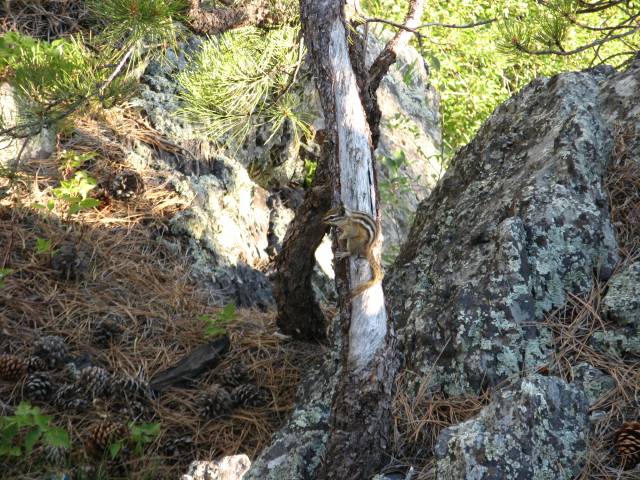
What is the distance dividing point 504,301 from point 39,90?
2005mm

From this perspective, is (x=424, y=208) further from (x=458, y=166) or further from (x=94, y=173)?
(x=94, y=173)

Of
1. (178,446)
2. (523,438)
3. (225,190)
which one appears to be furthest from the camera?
(225,190)

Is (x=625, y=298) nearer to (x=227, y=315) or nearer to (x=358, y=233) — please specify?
(x=358, y=233)

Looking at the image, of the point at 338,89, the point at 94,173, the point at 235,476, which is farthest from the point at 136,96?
the point at 235,476

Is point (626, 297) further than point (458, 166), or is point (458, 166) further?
point (458, 166)

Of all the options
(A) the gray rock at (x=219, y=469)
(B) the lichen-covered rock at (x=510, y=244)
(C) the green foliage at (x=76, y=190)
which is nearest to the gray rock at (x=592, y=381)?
(B) the lichen-covered rock at (x=510, y=244)

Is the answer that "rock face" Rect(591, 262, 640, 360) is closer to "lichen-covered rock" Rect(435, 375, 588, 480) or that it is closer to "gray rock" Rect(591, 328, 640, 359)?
"gray rock" Rect(591, 328, 640, 359)

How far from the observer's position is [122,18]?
275cm

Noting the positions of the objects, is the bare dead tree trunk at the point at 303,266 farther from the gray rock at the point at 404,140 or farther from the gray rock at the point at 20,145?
the gray rock at the point at 404,140

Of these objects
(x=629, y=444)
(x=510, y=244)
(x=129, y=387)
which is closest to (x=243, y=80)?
(x=510, y=244)

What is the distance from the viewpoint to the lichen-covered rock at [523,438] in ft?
6.36

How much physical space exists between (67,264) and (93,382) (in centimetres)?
84

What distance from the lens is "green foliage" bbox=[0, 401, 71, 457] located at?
2.71 m

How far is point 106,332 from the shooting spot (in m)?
3.59
